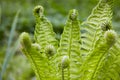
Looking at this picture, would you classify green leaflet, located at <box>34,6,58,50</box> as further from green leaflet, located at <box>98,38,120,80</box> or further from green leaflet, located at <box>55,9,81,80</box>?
green leaflet, located at <box>98,38,120,80</box>

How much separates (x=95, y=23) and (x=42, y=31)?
14cm

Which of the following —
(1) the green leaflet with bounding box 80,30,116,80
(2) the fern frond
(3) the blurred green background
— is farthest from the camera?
(3) the blurred green background

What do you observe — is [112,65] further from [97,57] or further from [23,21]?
[23,21]

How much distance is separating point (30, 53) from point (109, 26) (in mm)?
180

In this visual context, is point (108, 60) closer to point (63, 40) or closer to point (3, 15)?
point (63, 40)

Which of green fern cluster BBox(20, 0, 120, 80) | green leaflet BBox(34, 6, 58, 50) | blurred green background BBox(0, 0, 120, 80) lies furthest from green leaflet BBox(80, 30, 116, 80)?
blurred green background BBox(0, 0, 120, 80)

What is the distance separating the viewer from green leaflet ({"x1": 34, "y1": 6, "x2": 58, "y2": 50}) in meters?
1.00

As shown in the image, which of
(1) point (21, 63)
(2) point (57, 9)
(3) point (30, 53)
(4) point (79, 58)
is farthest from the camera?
(2) point (57, 9)

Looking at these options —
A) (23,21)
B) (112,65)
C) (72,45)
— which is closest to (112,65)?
(112,65)

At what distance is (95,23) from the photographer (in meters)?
0.97

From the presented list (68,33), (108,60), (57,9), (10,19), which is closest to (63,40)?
(68,33)

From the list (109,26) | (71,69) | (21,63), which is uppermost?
(109,26)

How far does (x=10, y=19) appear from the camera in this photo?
3.53 m

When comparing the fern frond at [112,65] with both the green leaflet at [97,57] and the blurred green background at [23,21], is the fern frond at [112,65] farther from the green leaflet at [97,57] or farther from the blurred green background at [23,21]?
the blurred green background at [23,21]
